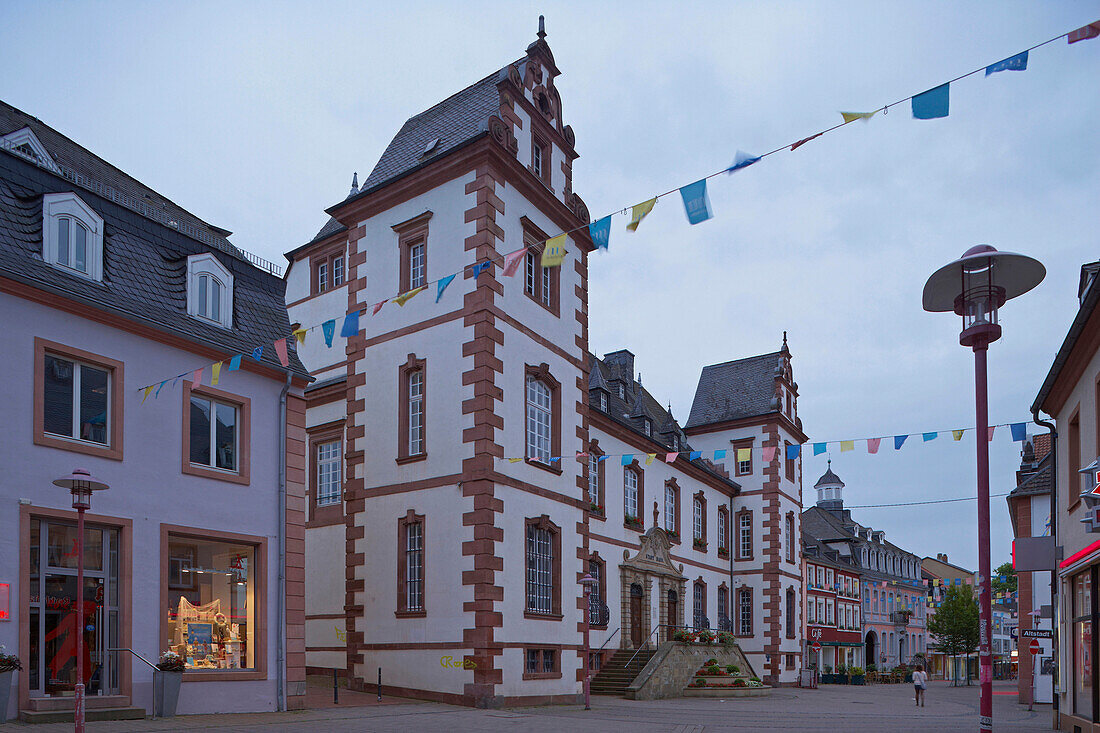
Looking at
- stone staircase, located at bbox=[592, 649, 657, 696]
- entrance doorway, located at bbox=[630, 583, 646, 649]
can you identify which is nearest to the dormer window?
stone staircase, located at bbox=[592, 649, 657, 696]

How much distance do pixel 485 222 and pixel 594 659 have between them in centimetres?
1562

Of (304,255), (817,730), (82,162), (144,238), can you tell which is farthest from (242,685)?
(304,255)

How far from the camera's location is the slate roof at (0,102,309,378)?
50.6 ft

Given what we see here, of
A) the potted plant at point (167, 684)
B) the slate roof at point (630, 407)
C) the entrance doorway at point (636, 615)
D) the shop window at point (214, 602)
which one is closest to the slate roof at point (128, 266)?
the shop window at point (214, 602)

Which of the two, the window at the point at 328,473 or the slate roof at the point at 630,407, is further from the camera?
the slate roof at the point at 630,407

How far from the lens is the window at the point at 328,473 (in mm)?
27625

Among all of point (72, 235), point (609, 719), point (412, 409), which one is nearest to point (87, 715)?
point (72, 235)

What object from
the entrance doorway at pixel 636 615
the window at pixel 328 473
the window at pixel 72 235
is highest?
the window at pixel 72 235

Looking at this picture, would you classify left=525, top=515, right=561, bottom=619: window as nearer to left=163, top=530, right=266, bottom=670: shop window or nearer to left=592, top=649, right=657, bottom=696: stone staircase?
left=163, top=530, right=266, bottom=670: shop window

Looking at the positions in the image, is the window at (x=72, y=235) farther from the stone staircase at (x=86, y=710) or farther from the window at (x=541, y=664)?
the window at (x=541, y=664)

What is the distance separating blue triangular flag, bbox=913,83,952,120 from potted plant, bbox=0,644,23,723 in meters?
13.4

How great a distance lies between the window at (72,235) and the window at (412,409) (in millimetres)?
8932

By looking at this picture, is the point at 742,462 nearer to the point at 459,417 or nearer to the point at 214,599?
the point at 459,417

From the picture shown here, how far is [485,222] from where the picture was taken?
76.7 ft
